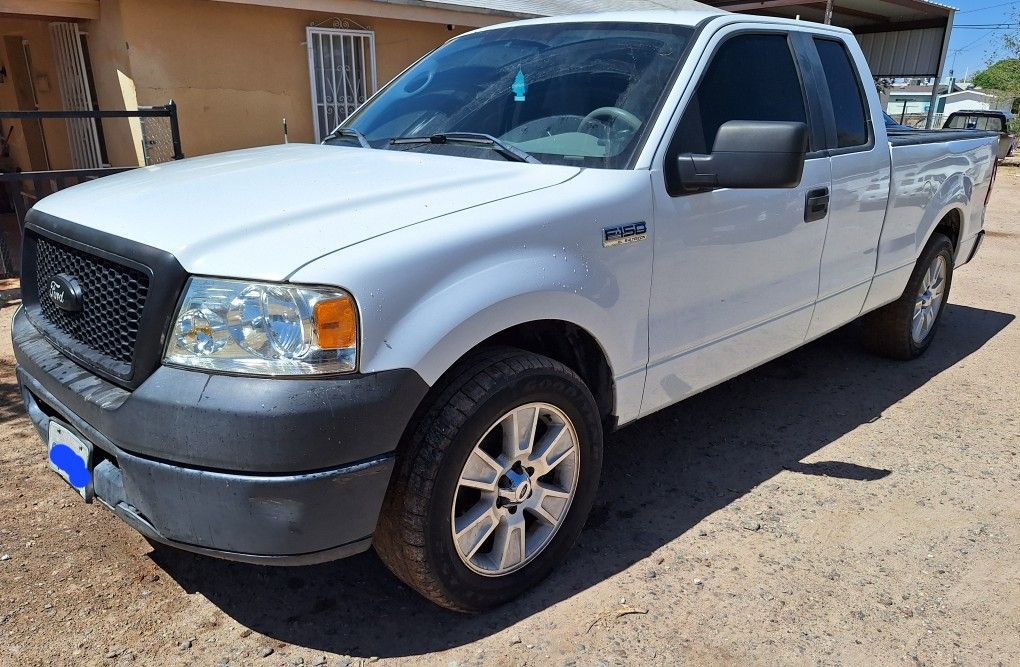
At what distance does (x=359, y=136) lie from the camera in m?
3.59

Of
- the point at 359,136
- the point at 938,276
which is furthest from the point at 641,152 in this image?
A: the point at 938,276

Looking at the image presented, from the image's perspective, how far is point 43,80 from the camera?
10.1 m

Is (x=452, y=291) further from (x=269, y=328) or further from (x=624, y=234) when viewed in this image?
(x=624, y=234)

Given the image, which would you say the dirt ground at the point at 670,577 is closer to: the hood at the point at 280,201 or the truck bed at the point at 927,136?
the hood at the point at 280,201

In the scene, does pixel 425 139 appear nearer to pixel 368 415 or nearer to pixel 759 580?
pixel 368 415

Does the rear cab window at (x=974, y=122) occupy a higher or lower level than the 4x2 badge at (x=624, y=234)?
lower

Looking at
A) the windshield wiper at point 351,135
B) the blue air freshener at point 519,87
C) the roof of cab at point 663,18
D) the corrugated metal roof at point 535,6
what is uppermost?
the corrugated metal roof at point 535,6

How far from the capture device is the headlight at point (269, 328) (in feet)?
6.64

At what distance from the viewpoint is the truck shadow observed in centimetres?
263

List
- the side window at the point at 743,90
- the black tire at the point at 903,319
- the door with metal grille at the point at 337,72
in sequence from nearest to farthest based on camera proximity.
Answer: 1. the side window at the point at 743,90
2. the black tire at the point at 903,319
3. the door with metal grille at the point at 337,72

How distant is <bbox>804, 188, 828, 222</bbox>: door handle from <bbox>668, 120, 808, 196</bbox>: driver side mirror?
0.83 meters

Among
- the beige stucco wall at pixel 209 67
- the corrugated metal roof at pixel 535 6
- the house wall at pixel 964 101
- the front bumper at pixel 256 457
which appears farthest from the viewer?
Result: the house wall at pixel 964 101

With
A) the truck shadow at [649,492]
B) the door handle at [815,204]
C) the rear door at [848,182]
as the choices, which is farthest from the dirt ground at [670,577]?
the door handle at [815,204]

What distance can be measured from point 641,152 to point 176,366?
5.65 feet
